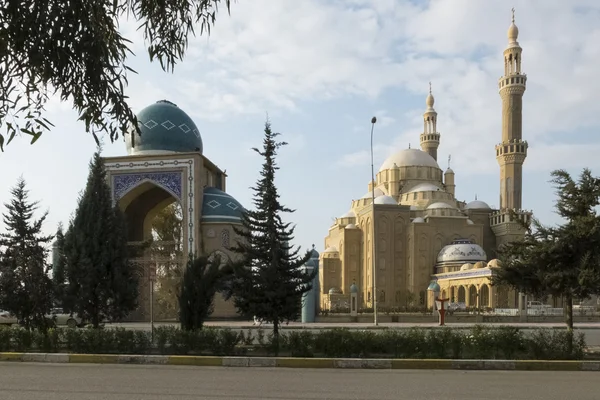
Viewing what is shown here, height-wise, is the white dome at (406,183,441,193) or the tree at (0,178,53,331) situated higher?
the white dome at (406,183,441,193)

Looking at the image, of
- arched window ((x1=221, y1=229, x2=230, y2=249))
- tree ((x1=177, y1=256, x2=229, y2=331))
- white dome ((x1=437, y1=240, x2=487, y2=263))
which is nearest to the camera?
tree ((x1=177, y1=256, x2=229, y2=331))

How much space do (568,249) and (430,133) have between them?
58.6 meters

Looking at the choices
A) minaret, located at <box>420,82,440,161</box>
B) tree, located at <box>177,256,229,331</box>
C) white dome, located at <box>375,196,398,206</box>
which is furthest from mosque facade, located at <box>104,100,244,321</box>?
minaret, located at <box>420,82,440,161</box>

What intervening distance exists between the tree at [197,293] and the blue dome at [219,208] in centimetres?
1782

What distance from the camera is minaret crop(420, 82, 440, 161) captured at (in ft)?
227

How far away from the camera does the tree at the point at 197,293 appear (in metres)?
14.7

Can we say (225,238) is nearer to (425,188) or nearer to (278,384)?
(278,384)

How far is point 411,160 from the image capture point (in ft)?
207

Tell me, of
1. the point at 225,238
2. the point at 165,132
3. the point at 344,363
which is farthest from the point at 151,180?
the point at 344,363

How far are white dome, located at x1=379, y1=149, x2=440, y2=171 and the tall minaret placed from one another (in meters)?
10.4

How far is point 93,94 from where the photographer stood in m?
4.34

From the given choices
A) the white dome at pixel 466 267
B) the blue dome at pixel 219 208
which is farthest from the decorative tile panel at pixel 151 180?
the white dome at pixel 466 267

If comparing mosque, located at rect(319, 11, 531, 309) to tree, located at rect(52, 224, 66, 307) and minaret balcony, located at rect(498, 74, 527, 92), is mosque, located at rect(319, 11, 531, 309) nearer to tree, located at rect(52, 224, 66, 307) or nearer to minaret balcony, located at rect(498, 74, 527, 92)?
minaret balcony, located at rect(498, 74, 527, 92)

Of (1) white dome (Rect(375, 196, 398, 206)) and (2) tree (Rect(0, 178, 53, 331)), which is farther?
(1) white dome (Rect(375, 196, 398, 206))
